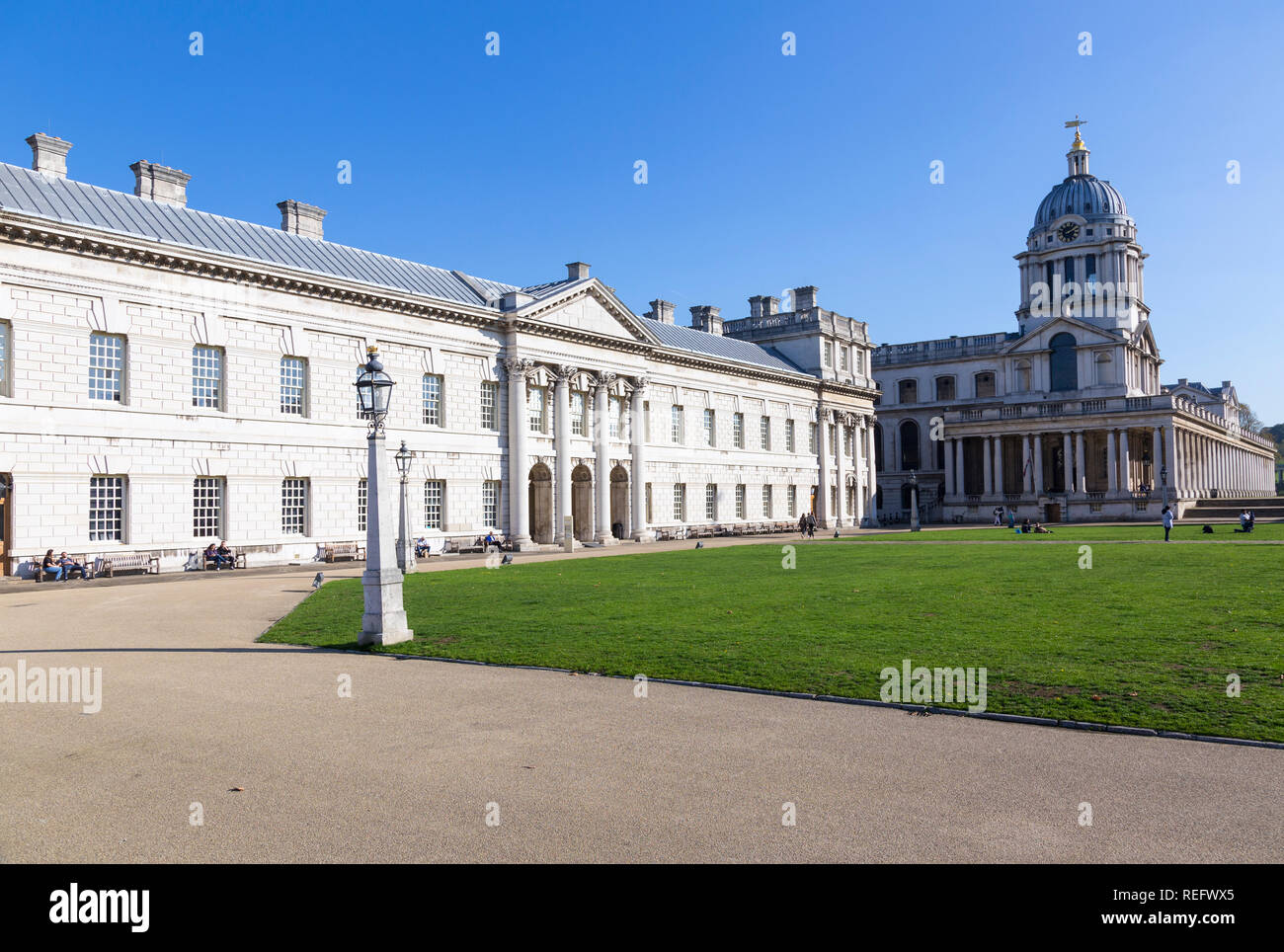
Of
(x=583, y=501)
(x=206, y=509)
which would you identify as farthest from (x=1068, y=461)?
(x=206, y=509)

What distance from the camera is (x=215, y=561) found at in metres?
32.1

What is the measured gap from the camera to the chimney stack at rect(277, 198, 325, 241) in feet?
131

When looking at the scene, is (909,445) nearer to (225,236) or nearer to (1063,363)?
(1063,363)

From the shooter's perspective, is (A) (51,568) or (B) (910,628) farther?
(A) (51,568)

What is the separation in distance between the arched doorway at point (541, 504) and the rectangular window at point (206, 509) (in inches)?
630

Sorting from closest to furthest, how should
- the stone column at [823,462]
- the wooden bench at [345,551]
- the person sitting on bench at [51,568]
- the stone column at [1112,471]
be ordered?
the person sitting on bench at [51,568], the wooden bench at [345,551], the stone column at [823,462], the stone column at [1112,471]

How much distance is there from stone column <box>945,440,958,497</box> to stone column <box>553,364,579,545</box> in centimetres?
4908

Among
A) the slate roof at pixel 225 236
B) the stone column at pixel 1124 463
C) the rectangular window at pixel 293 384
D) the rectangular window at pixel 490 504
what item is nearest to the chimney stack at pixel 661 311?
the slate roof at pixel 225 236

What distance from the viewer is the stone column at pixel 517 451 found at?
43562 mm

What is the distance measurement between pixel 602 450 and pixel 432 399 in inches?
413

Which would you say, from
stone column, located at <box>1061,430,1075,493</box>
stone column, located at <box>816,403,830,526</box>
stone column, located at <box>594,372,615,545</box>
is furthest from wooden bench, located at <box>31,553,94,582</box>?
stone column, located at <box>1061,430,1075,493</box>

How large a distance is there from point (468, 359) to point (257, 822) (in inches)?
1472

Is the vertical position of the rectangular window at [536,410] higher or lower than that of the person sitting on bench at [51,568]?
higher

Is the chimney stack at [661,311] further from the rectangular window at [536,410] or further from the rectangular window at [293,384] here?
the rectangular window at [293,384]
